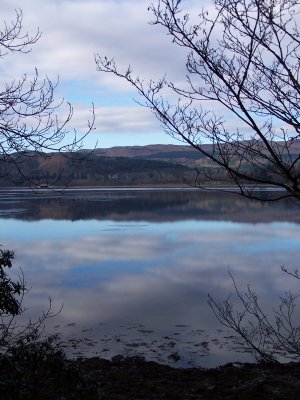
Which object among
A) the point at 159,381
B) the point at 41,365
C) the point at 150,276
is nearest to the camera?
the point at 41,365

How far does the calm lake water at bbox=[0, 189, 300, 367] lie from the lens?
9500 millimetres

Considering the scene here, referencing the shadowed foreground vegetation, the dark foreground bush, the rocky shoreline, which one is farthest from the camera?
the rocky shoreline

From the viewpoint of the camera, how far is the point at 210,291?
43.0 feet

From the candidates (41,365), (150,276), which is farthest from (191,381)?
(150,276)

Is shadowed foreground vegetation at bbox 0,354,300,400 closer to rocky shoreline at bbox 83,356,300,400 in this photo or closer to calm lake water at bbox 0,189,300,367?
rocky shoreline at bbox 83,356,300,400

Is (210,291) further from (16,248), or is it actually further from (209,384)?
(16,248)

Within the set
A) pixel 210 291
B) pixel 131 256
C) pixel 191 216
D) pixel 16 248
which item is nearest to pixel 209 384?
pixel 210 291

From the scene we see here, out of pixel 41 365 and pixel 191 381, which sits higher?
pixel 41 365

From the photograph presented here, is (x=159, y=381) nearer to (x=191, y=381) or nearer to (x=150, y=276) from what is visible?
(x=191, y=381)

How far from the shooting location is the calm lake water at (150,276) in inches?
374

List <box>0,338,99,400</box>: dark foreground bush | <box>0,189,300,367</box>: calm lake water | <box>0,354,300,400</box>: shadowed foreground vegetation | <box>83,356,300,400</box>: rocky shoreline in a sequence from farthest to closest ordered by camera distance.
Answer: <box>0,189,300,367</box>: calm lake water
<box>83,356,300,400</box>: rocky shoreline
<box>0,354,300,400</box>: shadowed foreground vegetation
<box>0,338,99,400</box>: dark foreground bush

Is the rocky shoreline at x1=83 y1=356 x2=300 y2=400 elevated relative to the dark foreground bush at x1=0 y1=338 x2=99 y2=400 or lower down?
lower down

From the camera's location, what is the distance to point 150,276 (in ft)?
49.6

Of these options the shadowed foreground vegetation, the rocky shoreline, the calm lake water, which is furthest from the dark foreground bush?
the calm lake water
